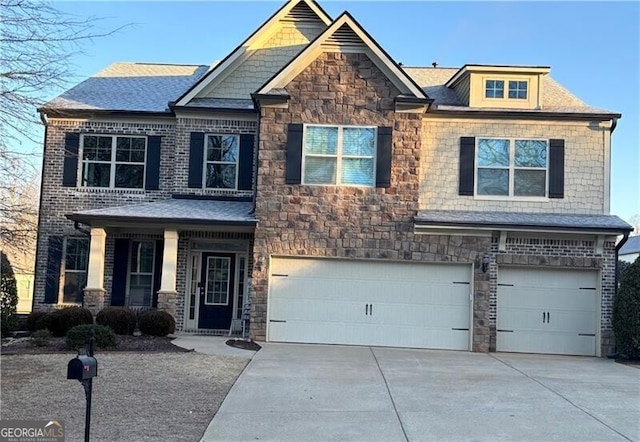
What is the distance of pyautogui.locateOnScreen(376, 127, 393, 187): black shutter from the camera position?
1521cm

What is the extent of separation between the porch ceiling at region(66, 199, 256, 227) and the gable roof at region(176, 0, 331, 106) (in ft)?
11.2

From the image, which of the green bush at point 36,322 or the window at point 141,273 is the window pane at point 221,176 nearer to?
the window at point 141,273

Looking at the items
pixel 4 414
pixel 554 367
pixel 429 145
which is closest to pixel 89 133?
pixel 429 145

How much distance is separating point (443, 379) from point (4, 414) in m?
6.85

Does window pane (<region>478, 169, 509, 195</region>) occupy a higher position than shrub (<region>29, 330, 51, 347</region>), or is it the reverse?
window pane (<region>478, 169, 509, 195</region>)

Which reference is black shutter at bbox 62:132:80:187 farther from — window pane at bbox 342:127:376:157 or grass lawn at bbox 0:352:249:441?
window pane at bbox 342:127:376:157

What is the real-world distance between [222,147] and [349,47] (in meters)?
4.58

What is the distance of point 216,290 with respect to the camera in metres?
17.0

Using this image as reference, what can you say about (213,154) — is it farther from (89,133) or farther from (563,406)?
(563,406)

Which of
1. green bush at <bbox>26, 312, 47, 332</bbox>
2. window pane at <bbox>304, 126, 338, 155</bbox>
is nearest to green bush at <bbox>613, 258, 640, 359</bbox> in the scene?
window pane at <bbox>304, 126, 338, 155</bbox>

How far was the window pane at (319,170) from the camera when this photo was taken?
50.3 ft

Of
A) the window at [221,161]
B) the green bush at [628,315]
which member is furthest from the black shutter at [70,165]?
the green bush at [628,315]

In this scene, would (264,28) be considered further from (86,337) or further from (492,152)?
(86,337)

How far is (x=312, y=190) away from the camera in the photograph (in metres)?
15.3
